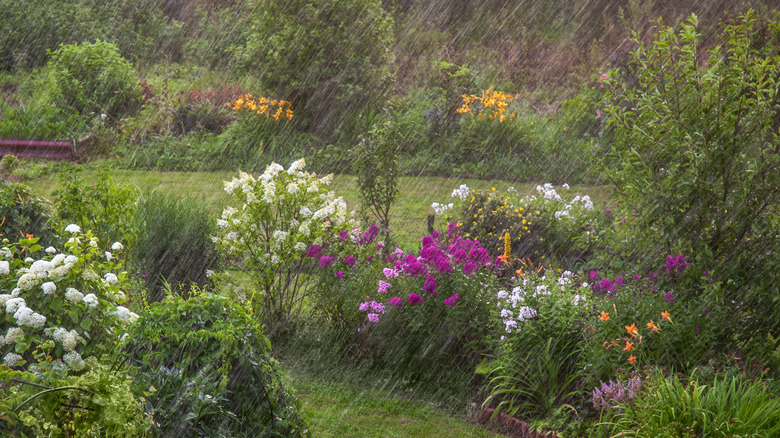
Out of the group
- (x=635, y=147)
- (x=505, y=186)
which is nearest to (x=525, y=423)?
(x=635, y=147)

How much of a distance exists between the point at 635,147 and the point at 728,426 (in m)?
1.89

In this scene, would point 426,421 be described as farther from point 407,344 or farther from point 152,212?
point 152,212

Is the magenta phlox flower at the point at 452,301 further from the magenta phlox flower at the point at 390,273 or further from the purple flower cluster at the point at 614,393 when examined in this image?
the purple flower cluster at the point at 614,393

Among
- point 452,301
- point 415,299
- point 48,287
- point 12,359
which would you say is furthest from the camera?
point 415,299

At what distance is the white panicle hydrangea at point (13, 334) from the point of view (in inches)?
122

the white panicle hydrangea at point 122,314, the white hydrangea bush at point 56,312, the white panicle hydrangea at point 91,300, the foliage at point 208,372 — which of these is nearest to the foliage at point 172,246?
the white hydrangea bush at point 56,312

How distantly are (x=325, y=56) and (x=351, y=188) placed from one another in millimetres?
3164

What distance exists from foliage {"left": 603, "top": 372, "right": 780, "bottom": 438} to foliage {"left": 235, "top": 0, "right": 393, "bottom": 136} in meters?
9.24

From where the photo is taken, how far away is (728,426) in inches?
130

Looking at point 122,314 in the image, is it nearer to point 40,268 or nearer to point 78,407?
point 40,268

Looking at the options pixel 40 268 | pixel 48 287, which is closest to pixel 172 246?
pixel 40 268

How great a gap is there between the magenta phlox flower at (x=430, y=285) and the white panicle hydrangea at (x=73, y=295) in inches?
100

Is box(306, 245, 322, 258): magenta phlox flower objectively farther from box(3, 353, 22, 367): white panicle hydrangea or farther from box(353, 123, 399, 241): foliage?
box(3, 353, 22, 367): white panicle hydrangea

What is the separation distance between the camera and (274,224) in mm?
5863
